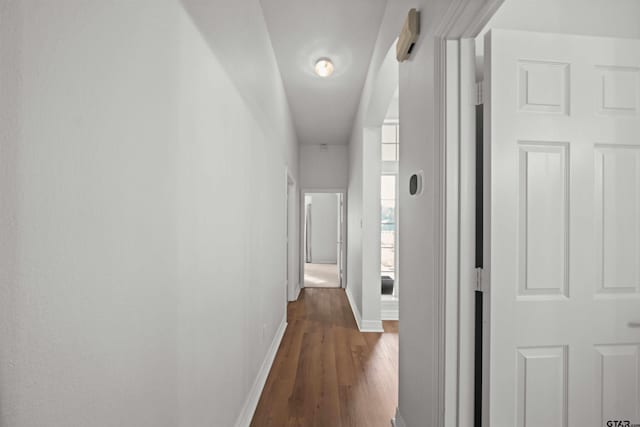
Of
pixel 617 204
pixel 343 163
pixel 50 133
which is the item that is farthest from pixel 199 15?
pixel 343 163

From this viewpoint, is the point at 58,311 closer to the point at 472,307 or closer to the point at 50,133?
the point at 50,133

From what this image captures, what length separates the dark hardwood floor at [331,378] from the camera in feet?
6.72

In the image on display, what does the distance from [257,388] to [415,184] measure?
69.5 inches

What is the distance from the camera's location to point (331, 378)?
2.55 m

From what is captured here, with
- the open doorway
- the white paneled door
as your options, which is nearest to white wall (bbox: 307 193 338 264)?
the open doorway

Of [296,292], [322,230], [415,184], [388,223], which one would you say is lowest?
[296,292]

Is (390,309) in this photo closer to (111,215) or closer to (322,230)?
(111,215)

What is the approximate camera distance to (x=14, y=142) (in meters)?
0.49

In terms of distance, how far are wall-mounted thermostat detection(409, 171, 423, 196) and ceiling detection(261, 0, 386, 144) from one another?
1433 mm

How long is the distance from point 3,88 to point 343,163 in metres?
Answer: 5.68

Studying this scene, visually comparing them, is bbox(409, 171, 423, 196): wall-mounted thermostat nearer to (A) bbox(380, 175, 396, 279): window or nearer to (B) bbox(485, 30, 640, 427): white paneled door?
(B) bbox(485, 30, 640, 427): white paneled door

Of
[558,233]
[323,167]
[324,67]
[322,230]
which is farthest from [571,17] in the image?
[322,230]

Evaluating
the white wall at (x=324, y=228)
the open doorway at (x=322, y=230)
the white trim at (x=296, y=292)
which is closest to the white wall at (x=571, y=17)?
the white trim at (x=296, y=292)

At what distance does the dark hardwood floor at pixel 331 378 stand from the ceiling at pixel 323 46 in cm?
282
